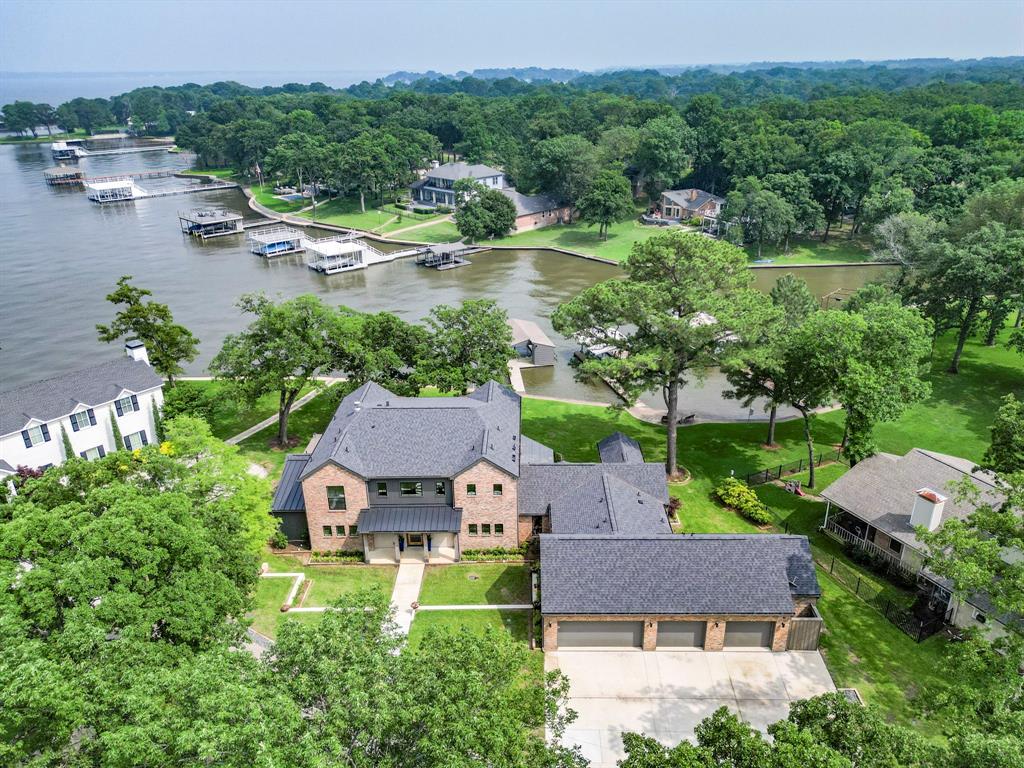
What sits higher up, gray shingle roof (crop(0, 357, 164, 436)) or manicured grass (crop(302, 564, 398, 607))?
gray shingle roof (crop(0, 357, 164, 436))

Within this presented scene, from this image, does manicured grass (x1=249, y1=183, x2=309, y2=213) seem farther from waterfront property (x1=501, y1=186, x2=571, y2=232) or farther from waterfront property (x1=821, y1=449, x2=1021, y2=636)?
waterfront property (x1=821, y1=449, x2=1021, y2=636)

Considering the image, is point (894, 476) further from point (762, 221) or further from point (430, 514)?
point (762, 221)

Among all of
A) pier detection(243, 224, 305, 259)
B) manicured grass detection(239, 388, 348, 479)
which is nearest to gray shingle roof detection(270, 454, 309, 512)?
manicured grass detection(239, 388, 348, 479)

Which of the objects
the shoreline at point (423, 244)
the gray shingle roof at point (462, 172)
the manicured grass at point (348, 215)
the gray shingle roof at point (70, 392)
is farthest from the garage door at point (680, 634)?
the gray shingle roof at point (462, 172)

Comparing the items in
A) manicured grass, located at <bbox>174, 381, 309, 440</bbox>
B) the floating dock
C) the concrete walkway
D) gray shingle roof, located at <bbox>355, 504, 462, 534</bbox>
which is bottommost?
the concrete walkway

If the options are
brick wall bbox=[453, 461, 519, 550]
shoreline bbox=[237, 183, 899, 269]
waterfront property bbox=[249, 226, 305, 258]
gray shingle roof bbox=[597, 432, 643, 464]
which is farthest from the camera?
waterfront property bbox=[249, 226, 305, 258]

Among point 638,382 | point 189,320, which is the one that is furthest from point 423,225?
point 638,382

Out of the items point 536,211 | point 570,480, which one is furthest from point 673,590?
point 536,211
